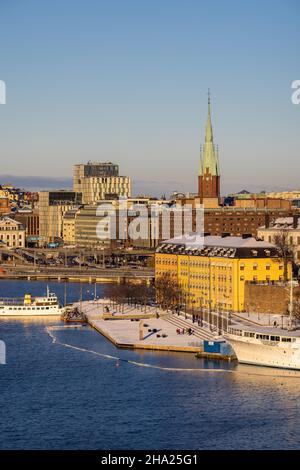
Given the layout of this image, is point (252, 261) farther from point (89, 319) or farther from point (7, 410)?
point (7, 410)

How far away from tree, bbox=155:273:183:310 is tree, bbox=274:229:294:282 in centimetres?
359

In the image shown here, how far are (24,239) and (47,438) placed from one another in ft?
235

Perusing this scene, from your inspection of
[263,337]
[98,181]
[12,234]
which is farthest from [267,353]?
[98,181]

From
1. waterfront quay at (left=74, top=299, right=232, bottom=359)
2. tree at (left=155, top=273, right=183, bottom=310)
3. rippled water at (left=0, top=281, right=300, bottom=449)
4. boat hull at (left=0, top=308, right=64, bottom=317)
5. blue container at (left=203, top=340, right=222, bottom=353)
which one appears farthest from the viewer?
boat hull at (left=0, top=308, right=64, bottom=317)

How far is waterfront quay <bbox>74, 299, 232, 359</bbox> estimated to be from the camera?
32406 mm

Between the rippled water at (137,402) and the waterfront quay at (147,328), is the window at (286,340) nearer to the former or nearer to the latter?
the rippled water at (137,402)

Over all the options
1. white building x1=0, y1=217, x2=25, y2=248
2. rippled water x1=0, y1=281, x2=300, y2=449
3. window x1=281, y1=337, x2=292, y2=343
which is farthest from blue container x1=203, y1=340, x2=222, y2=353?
white building x1=0, y1=217, x2=25, y2=248

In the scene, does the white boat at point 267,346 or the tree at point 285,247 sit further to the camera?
the tree at point 285,247

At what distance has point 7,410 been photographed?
24406 millimetres

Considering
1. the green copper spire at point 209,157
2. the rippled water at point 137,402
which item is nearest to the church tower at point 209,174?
the green copper spire at point 209,157

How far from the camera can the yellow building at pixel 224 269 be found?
40156 millimetres

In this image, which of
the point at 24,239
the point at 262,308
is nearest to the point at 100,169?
the point at 24,239

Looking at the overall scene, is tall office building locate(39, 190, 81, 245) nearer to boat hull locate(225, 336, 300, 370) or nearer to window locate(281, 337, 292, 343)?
boat hull locate(225, 336, 300, 370)
